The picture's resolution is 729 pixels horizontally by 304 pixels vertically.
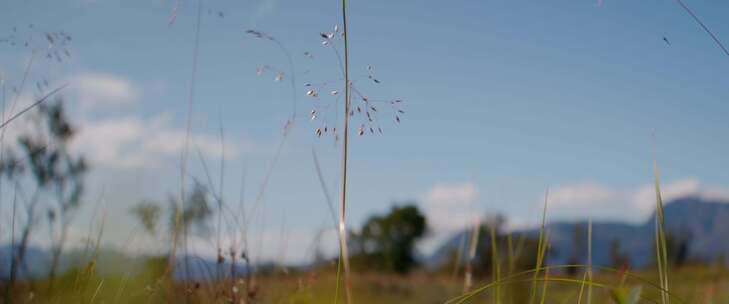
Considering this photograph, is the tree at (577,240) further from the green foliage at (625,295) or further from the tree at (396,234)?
the tree at (396,234)

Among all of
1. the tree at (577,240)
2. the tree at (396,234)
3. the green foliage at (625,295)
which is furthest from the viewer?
the tree at (396,234)

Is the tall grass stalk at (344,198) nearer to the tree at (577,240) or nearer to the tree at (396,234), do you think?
the tree at (577,240)

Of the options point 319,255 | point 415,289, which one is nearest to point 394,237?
point 415,289

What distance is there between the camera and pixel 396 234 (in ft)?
160

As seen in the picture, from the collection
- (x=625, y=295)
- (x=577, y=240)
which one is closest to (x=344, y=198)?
(x=625, y=295)

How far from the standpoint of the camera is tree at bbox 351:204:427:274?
47.3 metres

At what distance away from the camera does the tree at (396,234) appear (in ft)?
155

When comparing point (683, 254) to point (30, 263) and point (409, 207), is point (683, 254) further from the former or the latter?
point (409, 207)

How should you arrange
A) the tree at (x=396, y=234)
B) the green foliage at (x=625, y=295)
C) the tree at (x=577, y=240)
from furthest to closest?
the tree at (x=396, y=234) < the tree at (x=577, y=240) < the green foliage at (x=625, y=295)

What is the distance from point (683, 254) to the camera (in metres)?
20.6

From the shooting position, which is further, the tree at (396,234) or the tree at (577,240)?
the tree at (396,234)

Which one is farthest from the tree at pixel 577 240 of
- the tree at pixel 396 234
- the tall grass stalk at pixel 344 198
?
the tree at pixel 396 234

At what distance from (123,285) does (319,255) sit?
0.81 m

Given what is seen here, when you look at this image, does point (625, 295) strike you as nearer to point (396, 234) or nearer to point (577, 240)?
point (577, 240)
